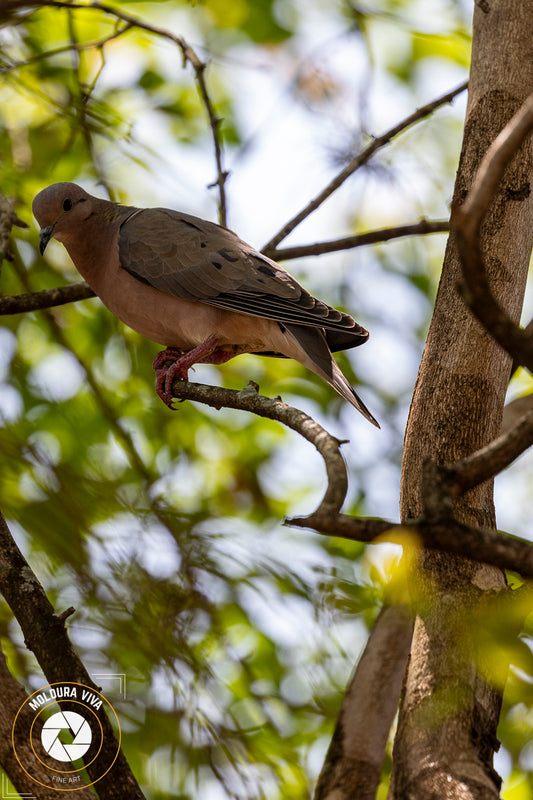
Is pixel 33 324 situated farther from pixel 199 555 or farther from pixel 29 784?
pixel 29 784

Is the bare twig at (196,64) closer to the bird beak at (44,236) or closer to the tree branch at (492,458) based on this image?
the bird beak at (44,236)

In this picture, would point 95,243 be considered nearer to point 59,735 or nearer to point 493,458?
point 59,735

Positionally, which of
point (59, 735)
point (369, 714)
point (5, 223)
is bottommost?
point (59, 735)

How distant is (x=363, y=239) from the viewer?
4.19 metres

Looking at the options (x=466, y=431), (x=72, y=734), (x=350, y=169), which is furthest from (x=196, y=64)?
(x=72, y=734)

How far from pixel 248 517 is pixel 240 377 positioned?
0.92m

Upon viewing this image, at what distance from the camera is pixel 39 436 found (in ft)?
13.9

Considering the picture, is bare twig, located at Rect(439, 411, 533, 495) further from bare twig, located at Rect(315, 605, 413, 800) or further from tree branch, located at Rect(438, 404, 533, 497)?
bare twig, located at Rect(315, 605, 413, 800)

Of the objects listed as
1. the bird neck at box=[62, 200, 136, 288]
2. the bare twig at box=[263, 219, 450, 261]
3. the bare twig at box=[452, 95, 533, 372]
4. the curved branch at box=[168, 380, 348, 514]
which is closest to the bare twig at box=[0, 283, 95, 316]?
the bird neck at box=[62, 200, 136, 288]

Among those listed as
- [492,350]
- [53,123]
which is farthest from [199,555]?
[53,123]

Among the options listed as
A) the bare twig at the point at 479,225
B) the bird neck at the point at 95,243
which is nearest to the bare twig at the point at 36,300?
the bird neck at the point at 95,243

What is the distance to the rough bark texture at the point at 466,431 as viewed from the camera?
207 centimetres

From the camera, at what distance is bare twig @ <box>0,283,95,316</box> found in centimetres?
355

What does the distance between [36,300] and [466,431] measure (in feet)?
6.56
